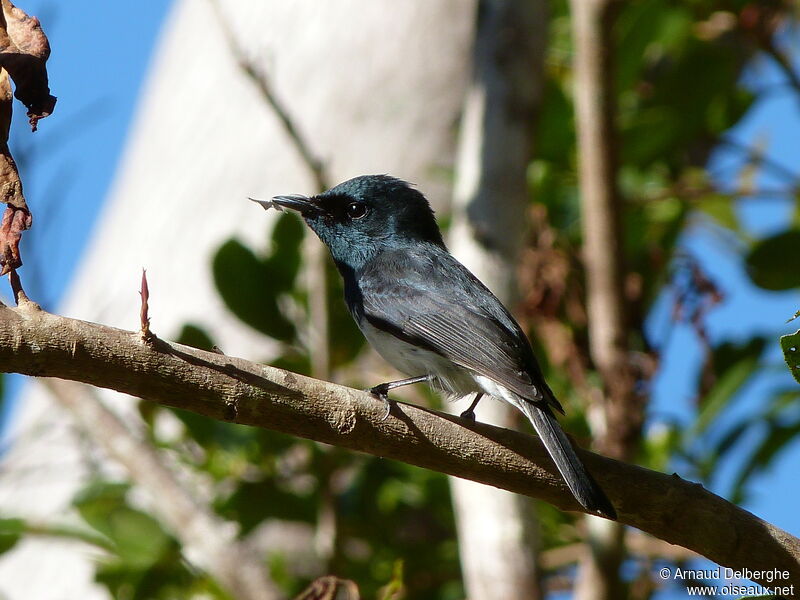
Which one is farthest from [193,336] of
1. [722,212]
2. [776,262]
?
[722,212]

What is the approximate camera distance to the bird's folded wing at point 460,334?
10.3 ft

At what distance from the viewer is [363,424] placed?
88.6 inches

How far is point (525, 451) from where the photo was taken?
2506 mm

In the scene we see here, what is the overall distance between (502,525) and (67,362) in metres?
1.76

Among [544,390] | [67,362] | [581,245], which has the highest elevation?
[581,245]

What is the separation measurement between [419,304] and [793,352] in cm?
160

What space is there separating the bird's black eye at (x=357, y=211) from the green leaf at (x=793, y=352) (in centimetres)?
218

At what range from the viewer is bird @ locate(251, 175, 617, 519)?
319 centimetres

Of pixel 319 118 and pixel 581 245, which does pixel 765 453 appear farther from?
pixel 319 118

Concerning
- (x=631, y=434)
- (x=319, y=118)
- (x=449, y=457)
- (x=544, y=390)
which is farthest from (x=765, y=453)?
(x=319, y=118)

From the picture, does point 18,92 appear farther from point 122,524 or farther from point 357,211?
point 122,524

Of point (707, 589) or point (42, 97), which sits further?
point (707, 589)

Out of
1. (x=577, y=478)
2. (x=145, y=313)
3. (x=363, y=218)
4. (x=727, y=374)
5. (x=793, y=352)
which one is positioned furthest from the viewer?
(x=727, y=374)

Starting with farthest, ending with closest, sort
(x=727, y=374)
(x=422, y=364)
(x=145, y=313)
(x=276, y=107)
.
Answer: (x=727, y=374) < (x=276, y=107) < (x=422, y=364) < (x=145, y=313)
